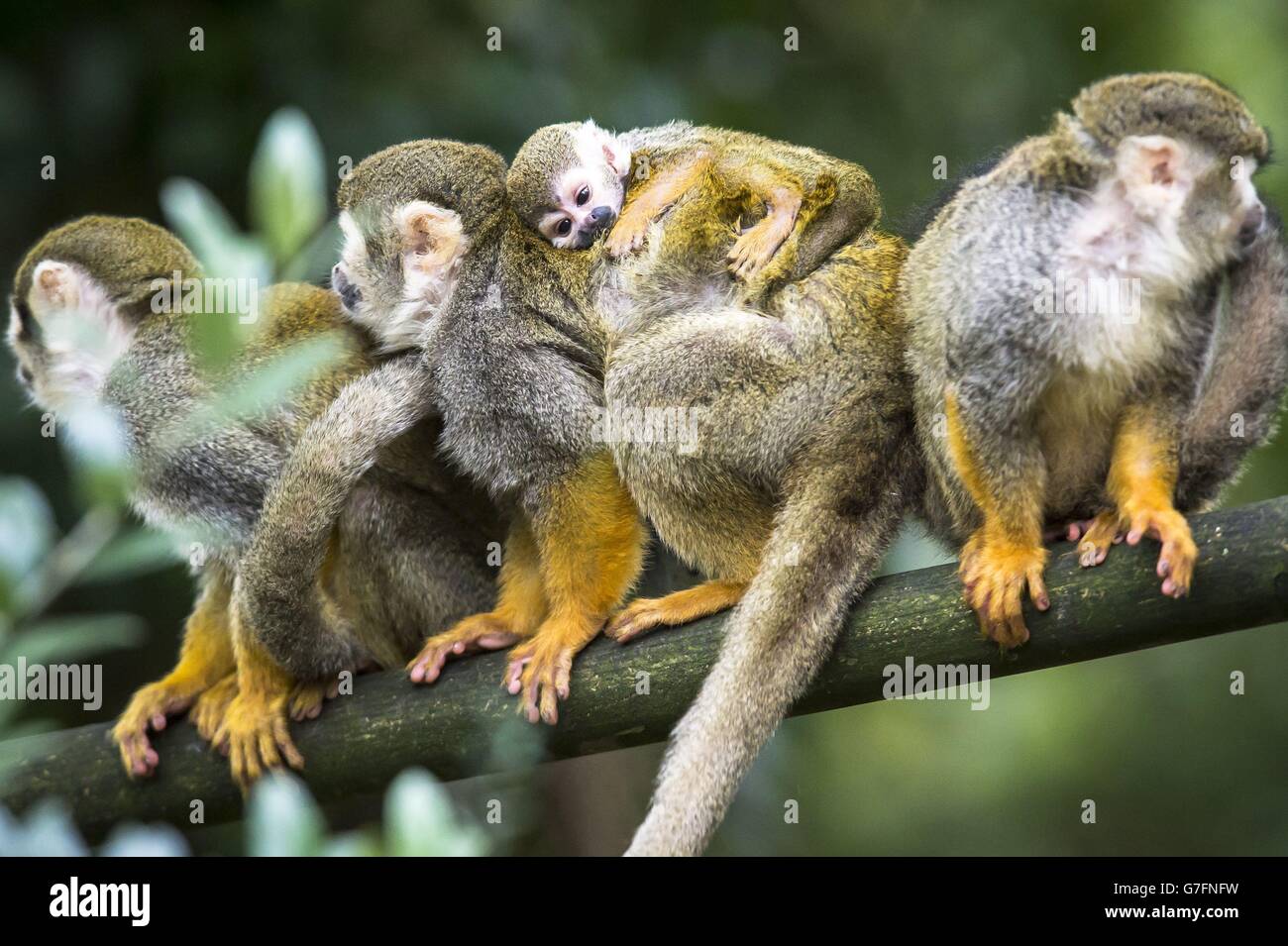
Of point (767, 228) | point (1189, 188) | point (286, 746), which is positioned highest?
point (767, 228)

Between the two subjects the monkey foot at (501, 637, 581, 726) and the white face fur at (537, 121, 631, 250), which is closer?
the monkey foot at (501, 637, 581, 726)

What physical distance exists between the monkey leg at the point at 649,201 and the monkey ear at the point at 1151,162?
1136mm

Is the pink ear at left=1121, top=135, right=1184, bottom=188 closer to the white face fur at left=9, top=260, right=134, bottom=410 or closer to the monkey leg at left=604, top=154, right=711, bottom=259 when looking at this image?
the monkey leg at left=604, top=154, right=711, bottom=259

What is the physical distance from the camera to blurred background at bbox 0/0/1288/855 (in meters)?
5.51

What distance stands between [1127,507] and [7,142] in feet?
15.5

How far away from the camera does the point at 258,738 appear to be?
3.72 metres

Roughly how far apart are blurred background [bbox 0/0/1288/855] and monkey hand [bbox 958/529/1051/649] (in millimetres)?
2178

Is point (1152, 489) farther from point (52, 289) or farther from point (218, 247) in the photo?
point (52, 289)

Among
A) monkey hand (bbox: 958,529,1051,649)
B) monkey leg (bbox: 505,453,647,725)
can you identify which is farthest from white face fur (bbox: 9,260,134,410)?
monkey hand (bbox: 958,529,1051,649)

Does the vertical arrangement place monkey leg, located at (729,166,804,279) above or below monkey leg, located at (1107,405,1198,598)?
above

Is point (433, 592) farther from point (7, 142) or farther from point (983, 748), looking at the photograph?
point (983, 748)

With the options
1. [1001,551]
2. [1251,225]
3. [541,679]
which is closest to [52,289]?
[541,679]

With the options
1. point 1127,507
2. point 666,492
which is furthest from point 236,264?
point 1127,507

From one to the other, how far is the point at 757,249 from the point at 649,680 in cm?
112
